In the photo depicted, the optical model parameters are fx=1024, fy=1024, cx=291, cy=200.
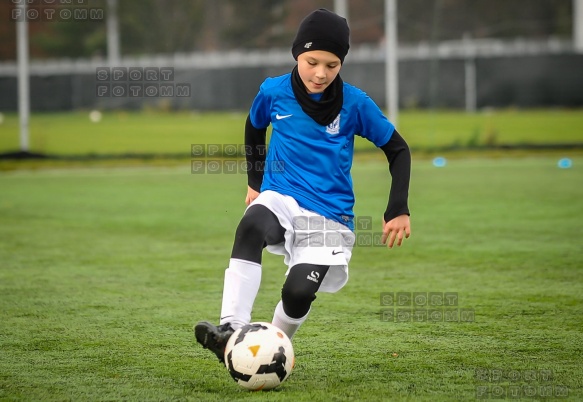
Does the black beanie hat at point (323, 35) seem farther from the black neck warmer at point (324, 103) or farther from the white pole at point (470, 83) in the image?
the white pole at point (470, 83)

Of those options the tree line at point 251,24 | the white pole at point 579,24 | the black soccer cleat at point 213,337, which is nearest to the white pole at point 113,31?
the tree line at point 251,24

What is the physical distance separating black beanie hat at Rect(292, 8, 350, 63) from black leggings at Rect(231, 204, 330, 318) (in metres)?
0.81

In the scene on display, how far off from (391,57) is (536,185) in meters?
6.19

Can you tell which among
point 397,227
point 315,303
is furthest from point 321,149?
point 315,303

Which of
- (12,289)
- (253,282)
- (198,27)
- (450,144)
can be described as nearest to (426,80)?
(450,144)

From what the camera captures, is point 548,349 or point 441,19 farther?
point 441,19

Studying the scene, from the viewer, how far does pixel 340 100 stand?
488 cm

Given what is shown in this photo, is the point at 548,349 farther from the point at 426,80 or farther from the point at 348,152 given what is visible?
the point at 426,80

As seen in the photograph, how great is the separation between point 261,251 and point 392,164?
798 mm

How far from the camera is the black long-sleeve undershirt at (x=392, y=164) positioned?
4.85 m

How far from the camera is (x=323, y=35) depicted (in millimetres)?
4812

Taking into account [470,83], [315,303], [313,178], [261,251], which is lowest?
[315,303]

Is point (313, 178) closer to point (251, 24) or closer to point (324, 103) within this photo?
point (324, 103)

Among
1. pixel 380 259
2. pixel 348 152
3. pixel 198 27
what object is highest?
pixel 198 27
